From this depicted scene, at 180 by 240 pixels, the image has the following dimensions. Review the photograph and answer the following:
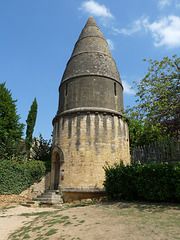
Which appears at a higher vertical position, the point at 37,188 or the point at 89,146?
the point at 89,146

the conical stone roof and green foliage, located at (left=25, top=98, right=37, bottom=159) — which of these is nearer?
the conical stone roof

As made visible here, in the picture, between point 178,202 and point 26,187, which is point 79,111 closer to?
point 26,187

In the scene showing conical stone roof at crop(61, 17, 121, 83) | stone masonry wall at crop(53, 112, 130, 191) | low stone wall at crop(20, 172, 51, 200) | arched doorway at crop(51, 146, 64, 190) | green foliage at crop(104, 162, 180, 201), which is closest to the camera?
green foliage at crop(104, 162, 180, 201)

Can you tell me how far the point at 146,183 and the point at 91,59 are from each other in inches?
487

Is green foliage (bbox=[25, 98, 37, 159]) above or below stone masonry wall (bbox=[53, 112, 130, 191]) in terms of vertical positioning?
above

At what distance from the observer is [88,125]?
50.1 ft

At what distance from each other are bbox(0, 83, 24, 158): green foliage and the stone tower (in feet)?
17.0

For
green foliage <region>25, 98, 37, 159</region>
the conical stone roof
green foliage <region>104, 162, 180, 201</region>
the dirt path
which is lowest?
the dirt path

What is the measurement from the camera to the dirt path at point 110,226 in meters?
5.56

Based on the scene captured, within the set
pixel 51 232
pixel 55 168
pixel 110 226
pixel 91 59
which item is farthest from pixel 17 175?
pixel 91 59

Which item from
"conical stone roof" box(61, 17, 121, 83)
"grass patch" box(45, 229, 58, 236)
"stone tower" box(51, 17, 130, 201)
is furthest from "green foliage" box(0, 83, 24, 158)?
"grass patch" box(45, 229, 58, 236)

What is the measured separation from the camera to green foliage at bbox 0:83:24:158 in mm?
18547

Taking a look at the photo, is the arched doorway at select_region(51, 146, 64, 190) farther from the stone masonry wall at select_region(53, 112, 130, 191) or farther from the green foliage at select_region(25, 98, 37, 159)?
the green foliage at select_region(25, 98, 37, 159)

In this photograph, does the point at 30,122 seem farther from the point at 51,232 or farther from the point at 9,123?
the point at 51,232
